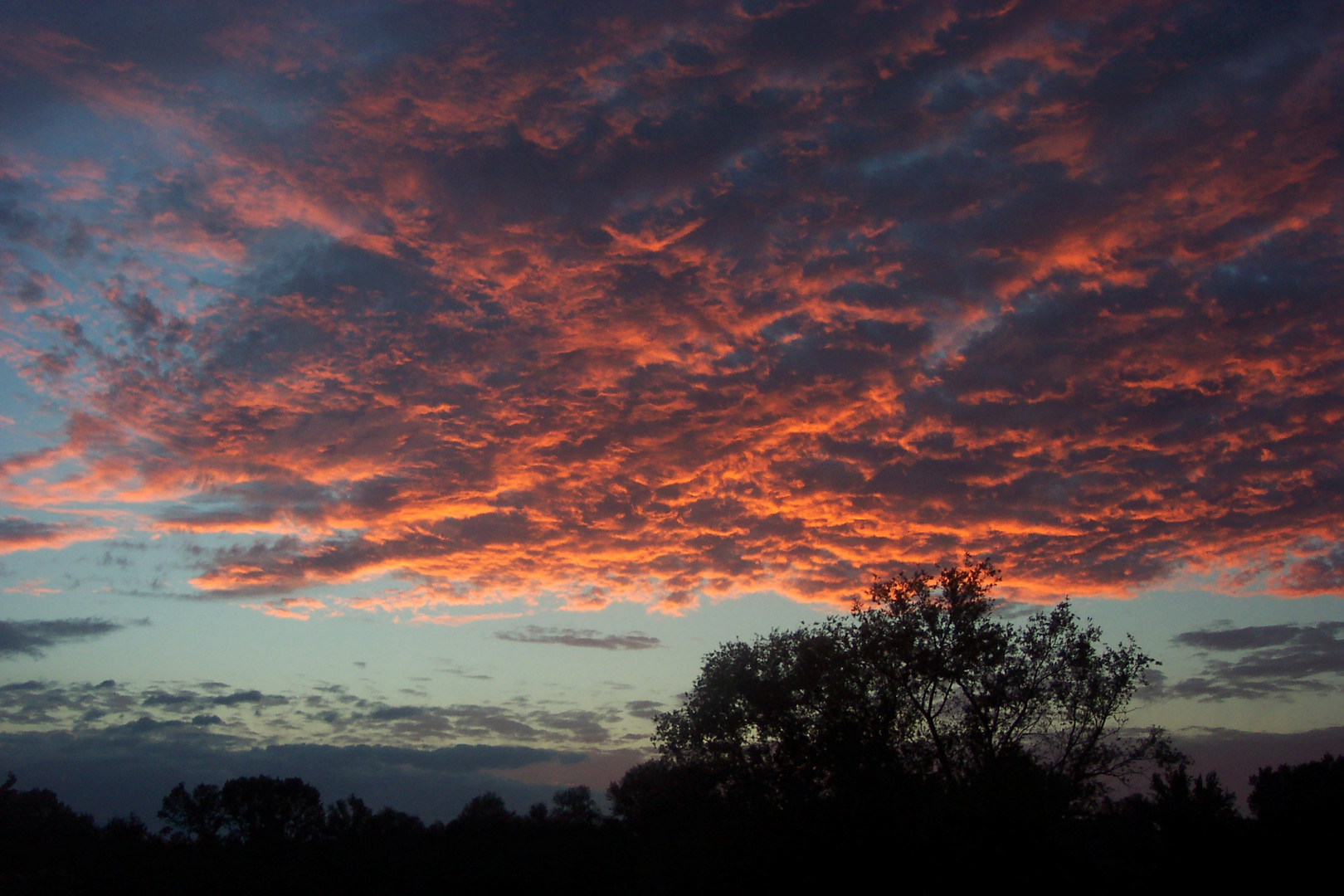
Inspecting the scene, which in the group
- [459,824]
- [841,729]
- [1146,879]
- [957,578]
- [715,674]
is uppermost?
[957,578]

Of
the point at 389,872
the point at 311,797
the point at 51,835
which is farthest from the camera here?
the point at 311,797

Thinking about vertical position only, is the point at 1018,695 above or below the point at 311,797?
above

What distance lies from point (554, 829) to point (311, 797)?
224 ft

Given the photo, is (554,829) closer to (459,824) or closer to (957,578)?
(459,824)

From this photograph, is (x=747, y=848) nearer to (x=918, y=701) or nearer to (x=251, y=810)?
(x=918, y=701)

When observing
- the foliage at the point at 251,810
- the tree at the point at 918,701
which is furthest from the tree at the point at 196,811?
the tree at the point at 918,701

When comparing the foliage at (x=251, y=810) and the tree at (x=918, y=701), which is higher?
the tree at (x=918, y=701)

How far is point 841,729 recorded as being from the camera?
3888 cm

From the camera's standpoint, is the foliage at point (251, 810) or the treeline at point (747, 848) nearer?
the treeline at point (747, 848)

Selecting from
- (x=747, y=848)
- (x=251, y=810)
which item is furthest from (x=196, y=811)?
(x=747, y=848)

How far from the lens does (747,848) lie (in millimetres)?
32969

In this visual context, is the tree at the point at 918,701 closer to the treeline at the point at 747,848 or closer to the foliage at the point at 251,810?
the treeline at the point at 747,848

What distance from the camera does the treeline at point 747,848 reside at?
90.3 ft

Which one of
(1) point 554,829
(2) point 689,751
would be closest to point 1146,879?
(2) point 689,751
